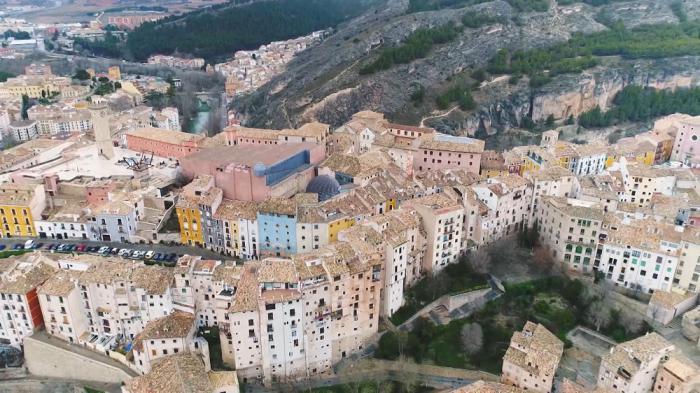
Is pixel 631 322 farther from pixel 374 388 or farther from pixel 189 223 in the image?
pixel 189 223


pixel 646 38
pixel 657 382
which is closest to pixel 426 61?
pixel 646 38

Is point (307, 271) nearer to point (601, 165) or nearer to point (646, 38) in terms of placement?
point (601, 165)

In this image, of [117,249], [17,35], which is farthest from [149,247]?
[17,35]

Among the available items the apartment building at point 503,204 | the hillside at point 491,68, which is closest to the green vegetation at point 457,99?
the hillside at point 491,68

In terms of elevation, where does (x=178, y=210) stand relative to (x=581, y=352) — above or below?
above

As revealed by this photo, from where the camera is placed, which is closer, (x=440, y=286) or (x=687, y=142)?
(x=440, y=286)

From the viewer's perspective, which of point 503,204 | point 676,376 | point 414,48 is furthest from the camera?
point 414,48
